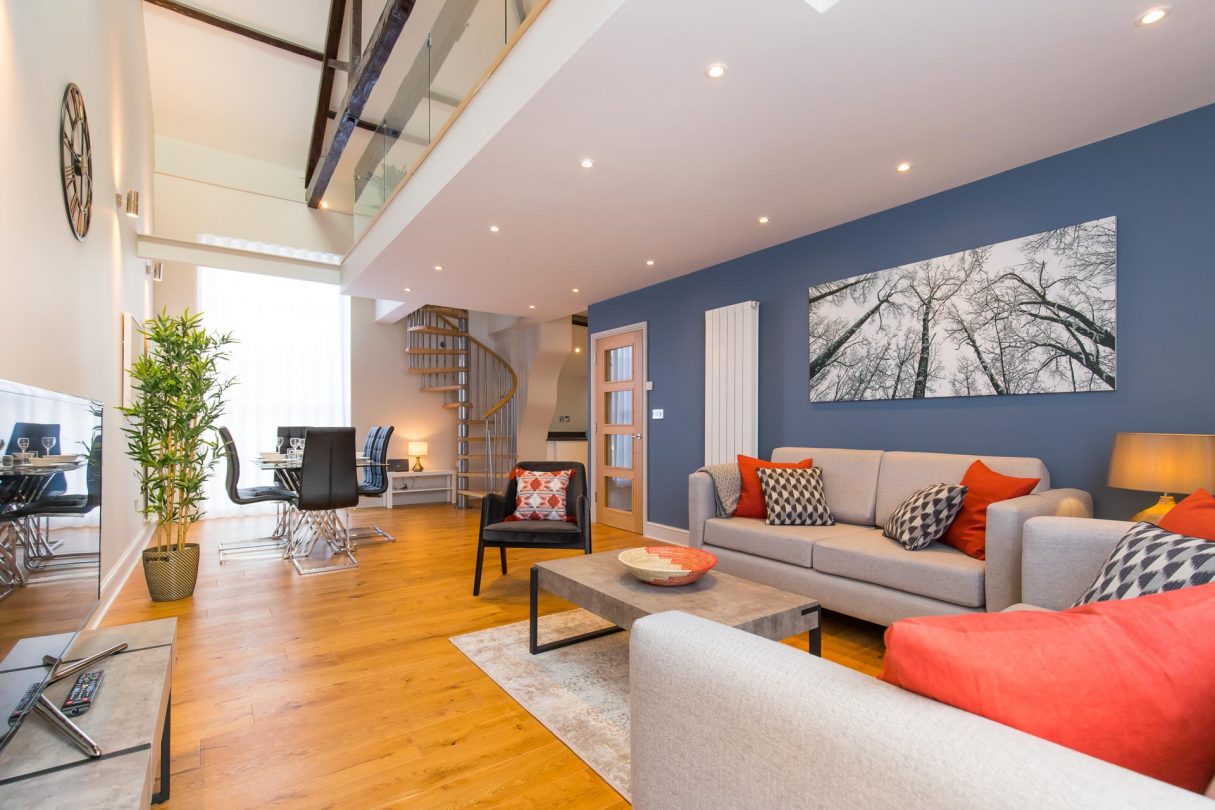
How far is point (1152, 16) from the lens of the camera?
193cm

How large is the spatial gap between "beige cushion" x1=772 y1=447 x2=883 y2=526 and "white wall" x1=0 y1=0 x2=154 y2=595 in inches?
151

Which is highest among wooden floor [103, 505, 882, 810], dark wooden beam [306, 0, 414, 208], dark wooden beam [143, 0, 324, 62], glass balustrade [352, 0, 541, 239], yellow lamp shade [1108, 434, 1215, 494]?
dark wooden beam [143, 0, 324, 62]

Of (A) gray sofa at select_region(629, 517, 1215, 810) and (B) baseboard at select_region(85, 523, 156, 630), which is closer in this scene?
(A) gray sofa at select_region(629, 517, 1215, 810)

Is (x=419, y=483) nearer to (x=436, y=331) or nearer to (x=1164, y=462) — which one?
(x=436, y=331)

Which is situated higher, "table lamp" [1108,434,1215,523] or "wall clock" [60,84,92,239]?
"wall clock" [60,84,92,239]

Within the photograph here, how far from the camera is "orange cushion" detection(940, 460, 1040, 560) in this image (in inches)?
104

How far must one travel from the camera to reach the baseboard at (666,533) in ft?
16.6

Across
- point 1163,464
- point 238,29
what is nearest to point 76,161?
point 238,29

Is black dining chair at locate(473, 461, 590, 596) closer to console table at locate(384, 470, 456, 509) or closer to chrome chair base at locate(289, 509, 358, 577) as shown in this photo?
chrome chair base at locate(289, 509, 358, 577)

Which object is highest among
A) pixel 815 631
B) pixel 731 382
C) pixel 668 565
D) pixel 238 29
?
pixel 238 29

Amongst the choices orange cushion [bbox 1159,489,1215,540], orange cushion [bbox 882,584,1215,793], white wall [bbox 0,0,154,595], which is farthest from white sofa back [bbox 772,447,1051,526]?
white wall [bbox 0,0,154,595]

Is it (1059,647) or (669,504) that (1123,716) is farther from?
(669,504)

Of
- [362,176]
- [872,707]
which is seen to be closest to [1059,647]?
[872,707]

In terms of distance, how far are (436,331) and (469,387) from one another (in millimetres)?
959
